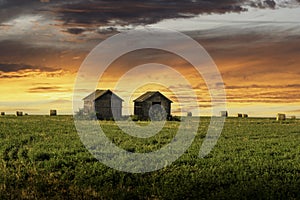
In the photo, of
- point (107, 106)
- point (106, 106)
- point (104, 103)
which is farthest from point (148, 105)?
point (104, 103)

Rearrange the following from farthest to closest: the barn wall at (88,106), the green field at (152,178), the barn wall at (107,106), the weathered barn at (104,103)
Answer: the barn wall at (107,106) < the weathered barn at (104,103) < the barn wall at (88,106) < the green field at (152,178)

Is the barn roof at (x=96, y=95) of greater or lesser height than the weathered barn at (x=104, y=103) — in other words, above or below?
above

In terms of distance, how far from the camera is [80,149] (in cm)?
2300

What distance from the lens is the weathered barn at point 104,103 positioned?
82.9m

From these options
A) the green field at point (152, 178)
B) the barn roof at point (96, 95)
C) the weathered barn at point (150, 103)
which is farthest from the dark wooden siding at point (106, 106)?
the green field at point (152, 178)

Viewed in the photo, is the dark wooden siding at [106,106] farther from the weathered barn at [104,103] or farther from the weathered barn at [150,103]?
the weathered barn at [150,103]

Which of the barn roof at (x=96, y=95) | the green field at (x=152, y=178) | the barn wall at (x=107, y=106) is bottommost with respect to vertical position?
the green field at (x=152, y=178)

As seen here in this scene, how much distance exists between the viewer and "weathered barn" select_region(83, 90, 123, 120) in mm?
82875

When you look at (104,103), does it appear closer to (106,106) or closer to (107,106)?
(106,106)

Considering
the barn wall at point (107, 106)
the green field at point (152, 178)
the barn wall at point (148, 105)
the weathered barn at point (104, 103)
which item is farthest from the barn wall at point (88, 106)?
the green field at point (152, 178)

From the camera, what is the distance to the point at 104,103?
8362cm

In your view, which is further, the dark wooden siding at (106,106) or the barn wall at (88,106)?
the dark wooden siding at (106,106)

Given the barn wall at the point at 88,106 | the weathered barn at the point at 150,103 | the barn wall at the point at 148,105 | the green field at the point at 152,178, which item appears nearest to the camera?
the green field at the point at 152,178

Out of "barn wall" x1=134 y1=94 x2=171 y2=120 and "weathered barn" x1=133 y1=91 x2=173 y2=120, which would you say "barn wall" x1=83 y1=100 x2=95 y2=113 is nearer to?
"weathered barn" x1=133 y1=91 x2=173 y2=120
